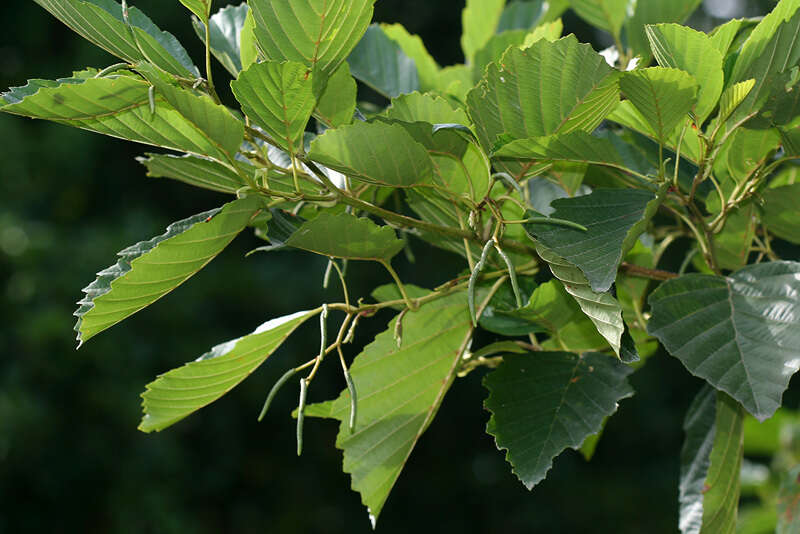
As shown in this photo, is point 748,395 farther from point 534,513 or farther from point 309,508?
point 534,513

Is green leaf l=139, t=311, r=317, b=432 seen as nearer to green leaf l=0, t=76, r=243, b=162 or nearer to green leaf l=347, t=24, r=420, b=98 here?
green leaf l=0, t=76, r=243, b=162

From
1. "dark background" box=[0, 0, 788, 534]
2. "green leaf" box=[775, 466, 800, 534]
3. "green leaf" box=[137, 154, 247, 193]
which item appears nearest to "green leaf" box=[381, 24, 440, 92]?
"green leaf" box=[137, 154, 247, 193]

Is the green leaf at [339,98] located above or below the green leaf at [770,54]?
above

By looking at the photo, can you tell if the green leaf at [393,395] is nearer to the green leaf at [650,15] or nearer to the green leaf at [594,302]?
the green leaf at [594,302]

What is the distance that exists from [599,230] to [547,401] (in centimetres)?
11

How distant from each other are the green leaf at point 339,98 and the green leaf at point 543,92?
73 millimetres

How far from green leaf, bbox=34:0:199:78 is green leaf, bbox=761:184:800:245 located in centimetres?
32

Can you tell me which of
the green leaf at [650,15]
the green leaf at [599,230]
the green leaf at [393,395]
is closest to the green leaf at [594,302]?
the green leaf at [599,230]

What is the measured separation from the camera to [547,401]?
43 centimetres

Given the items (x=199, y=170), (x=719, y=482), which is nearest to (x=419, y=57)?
(x=199, y=170)

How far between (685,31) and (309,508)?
9.99ft

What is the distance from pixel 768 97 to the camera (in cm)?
38

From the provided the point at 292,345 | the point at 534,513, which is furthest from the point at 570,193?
the point at 534,513

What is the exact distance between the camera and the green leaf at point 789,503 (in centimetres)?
51
